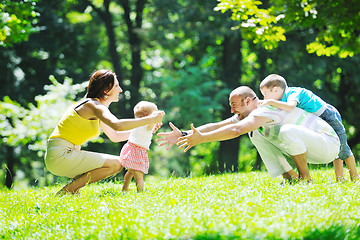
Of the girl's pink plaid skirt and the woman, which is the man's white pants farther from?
the woman

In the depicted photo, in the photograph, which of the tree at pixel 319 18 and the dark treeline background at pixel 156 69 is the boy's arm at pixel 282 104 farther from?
the dark treeline background at pixel 156 69

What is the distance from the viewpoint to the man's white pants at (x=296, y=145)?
4629 millimetres

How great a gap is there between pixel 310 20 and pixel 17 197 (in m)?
4.24

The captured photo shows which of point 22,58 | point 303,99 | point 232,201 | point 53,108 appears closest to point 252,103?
point 303,99

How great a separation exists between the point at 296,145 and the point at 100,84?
2.32m

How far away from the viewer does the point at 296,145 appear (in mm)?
4621

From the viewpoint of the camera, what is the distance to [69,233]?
3.37m

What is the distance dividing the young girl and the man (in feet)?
1.69

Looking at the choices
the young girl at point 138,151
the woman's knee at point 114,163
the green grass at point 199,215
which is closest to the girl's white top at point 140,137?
the young girl at point 138,151

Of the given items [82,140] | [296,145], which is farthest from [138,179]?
[296,145]

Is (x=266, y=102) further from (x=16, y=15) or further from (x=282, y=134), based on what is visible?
(x=16, y=15)

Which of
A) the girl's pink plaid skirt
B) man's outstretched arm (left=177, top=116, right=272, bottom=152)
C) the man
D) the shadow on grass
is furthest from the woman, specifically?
the shadow on grass

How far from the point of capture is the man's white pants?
15.2ft

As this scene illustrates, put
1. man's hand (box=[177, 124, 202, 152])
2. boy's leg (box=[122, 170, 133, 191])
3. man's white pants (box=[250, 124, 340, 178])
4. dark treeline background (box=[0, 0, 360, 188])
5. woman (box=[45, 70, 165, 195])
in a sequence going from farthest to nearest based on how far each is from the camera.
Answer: dark treeline background (box=[0, 0, 360, 188]) < boy's leg (box=[122, 170, 133, 191]) < woman (box=[45, 70, 165, 195]) < man's white pants (box=[250, 124, 340, 178]) < man's hand (box=[177, 124, 202, 152])
